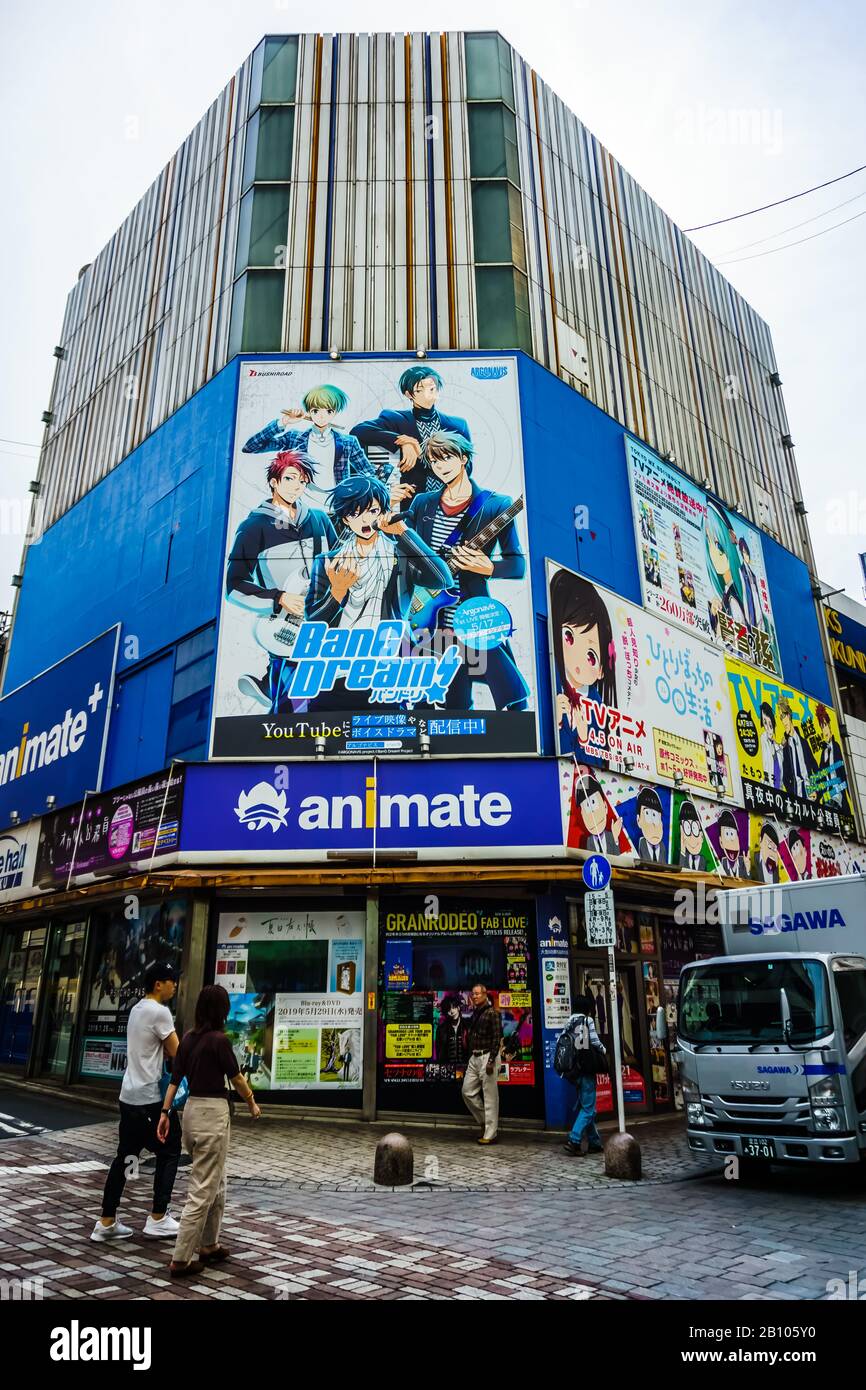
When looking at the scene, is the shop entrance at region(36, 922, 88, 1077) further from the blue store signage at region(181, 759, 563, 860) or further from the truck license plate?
the truck license plate

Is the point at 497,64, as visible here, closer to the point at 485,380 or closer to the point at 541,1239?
the point at 485,380

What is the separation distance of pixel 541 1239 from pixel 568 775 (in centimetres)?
773

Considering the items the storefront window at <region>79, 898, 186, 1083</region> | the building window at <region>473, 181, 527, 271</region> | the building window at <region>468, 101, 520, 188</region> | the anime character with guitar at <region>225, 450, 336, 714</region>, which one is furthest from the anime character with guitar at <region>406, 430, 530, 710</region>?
the building window at <region>468, 101, 520, 188</region>

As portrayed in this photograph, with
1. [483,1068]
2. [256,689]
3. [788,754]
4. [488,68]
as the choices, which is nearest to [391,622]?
[256,689]

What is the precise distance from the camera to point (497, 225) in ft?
55.6

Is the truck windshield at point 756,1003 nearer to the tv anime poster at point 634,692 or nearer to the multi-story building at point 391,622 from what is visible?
the multi-story building at point 391,622

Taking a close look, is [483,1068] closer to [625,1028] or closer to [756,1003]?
[625,1028]

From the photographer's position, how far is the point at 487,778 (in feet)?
43.2

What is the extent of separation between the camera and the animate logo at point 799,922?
945 centimetres

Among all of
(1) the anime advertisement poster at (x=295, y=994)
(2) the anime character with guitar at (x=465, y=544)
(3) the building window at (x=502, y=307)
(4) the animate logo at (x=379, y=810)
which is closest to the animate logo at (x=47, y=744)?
(4) the animate logo at (x=379, y=810)

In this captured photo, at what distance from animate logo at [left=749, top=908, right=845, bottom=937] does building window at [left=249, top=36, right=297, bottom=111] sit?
1872 centimetres
